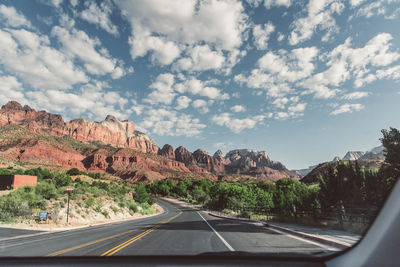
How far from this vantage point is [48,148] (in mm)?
108062

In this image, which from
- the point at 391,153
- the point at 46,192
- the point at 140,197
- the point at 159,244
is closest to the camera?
the point at 391,153

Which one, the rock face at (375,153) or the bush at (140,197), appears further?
the bush at (140,197)

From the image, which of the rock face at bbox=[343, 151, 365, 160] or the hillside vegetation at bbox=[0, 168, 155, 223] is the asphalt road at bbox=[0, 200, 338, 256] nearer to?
the rock face at bbox=[343, 151, 365, 160]

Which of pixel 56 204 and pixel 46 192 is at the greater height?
pixel 46 192

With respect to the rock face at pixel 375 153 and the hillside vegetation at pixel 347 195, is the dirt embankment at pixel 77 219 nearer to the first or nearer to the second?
the hillside vegetation at pixel 347 195

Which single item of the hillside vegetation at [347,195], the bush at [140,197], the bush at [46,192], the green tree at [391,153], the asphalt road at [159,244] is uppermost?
the green tree at [391,153]

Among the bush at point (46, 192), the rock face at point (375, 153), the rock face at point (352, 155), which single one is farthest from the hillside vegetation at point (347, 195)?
the bush at point (46, 192)

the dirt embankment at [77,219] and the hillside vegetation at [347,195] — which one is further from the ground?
the hillside vegetation at [347,195]

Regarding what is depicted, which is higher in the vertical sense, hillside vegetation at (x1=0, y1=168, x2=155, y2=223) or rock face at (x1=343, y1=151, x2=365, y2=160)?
rock face at (x1=343, y1=151, x2=365, y2=160)

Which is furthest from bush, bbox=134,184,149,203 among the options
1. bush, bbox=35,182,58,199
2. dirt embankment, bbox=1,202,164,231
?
bush, bbox=35,182,58,199

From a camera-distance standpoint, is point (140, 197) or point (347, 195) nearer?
point (347, 195)

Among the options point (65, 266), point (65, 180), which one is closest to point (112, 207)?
point (65, 180)

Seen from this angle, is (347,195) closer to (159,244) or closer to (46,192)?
(159,244)

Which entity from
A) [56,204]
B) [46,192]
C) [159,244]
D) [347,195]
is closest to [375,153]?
[347,195]
